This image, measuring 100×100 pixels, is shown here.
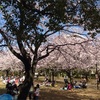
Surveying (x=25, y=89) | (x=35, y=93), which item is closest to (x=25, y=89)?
(x=25, y=89)

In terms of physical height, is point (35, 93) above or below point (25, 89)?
below

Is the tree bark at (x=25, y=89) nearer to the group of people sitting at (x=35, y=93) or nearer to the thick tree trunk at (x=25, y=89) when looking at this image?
the thick tree trunk at (x=25, y=89)

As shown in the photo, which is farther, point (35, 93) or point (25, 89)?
point (35, 93)

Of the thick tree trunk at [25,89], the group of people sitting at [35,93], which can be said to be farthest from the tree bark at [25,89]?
the group of people sitting at [35,93]

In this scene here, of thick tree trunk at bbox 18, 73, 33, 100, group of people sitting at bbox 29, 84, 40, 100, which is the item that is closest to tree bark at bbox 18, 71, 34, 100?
thick tree trunk at bbox 18, 73, 33, 100

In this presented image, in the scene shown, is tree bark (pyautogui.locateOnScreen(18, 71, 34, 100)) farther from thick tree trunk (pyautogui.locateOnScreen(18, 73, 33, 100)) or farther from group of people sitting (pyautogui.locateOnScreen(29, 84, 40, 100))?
group of people sitting (pyautogui.locateOnScreen(29, 84, 40, 100))

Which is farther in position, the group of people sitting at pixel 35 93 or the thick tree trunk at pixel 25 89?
the group of people sitting at pixel 35 93

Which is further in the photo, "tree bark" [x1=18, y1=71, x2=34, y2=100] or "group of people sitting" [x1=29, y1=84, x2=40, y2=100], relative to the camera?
"group of people sitting" [x1=29, y1=84, x2=40, y2=100]

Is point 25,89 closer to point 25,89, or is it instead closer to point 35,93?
point 25,89

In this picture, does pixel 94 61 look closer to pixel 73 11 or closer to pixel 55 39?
pixel 55 39

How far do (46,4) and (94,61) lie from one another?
97.5ft

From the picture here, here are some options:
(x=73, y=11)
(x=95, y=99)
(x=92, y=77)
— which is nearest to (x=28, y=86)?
(x=73, y=11)

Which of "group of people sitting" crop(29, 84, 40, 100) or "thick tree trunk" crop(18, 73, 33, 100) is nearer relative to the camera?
"thick tree trunk" crop(18, 73, 33, 100)

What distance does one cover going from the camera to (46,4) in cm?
1412
